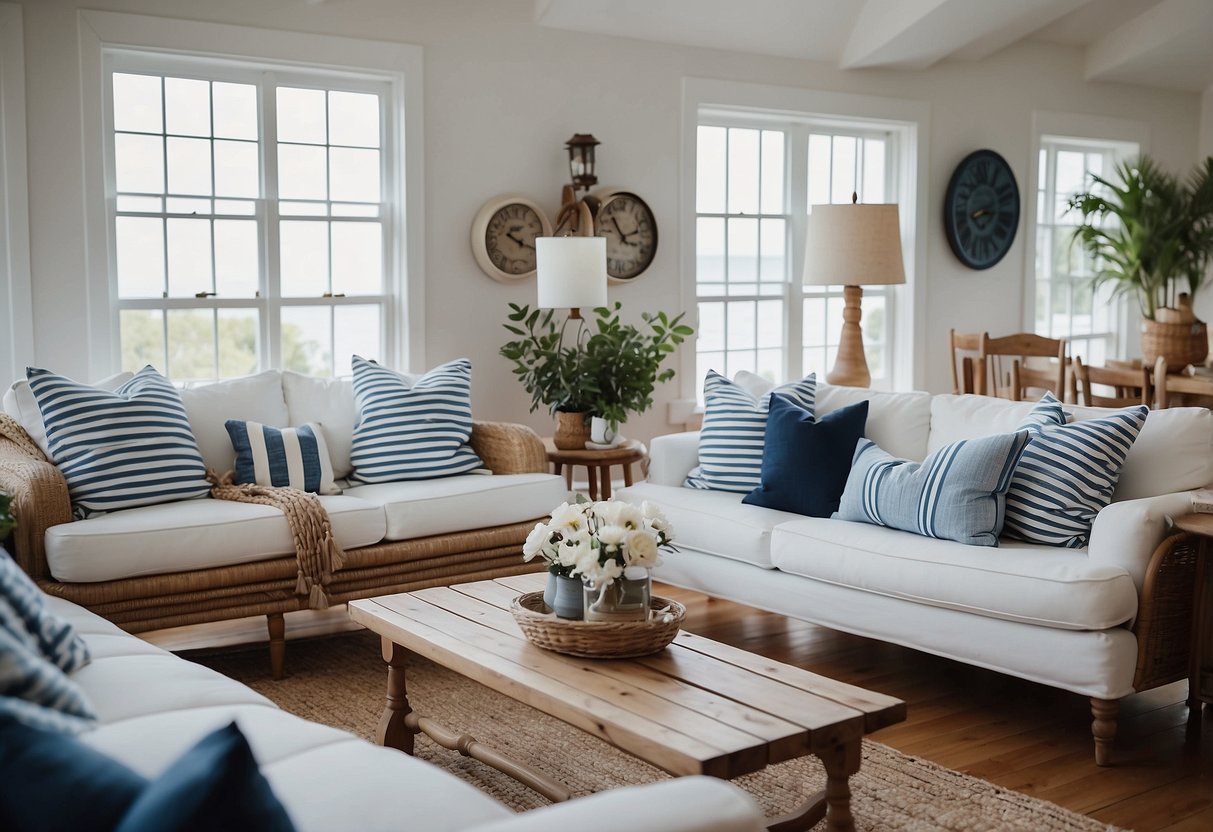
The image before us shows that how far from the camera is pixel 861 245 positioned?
496 centimetres

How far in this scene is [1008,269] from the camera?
23.3 feet

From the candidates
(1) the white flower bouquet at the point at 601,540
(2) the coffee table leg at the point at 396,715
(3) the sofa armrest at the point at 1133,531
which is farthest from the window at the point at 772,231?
(1) the white flower bouquet at the point at 601,540

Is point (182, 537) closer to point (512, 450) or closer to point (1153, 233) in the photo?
point (512, 450)

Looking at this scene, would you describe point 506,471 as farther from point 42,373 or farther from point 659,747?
point 659,747

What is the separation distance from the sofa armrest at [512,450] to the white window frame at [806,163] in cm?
155

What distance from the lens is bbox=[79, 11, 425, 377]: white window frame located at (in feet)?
14.6

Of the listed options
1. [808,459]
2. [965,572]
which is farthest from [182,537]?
[965,572]

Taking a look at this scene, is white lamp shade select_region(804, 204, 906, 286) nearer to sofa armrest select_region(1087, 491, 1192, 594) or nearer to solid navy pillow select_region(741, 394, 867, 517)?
solid navy pillow select_region(741, 394, 867, 517)

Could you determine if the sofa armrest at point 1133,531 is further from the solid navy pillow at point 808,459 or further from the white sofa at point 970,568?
the solid navy pillow at point 808,459

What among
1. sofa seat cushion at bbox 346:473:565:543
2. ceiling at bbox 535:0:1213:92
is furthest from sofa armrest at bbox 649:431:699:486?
ceiling at bbox 535:0:1213:92

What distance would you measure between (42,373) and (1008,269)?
5400 millimetres

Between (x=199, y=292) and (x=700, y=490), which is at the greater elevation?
(x=199, y=292)

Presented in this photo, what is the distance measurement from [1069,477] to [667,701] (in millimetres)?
1634

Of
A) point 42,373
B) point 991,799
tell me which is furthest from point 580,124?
point 991,799
